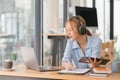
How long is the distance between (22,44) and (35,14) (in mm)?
542

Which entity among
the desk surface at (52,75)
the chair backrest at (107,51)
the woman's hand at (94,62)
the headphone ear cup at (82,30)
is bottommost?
the desk surface at (52,75)

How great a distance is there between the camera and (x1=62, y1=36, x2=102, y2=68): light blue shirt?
8.13 ft

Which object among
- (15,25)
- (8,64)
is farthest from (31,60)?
(15,25)

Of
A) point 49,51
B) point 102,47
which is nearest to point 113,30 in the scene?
point 49,51

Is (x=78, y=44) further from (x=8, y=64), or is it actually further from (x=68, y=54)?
(x=8, y=64)

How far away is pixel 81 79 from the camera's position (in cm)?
196

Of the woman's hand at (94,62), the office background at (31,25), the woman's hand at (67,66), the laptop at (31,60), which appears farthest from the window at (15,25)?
the woman's hand at (94,62)

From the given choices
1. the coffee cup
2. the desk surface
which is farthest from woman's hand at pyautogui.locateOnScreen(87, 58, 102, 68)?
the coffee cup

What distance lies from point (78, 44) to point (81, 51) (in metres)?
→ 0.08

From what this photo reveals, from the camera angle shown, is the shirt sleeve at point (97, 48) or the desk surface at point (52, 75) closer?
the desk surface at point (52, 75)

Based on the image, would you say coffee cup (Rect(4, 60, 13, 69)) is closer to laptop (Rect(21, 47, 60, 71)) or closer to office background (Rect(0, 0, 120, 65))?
laptop (Rect(21, 47, 60, 71))

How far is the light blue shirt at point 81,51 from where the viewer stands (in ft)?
8.13

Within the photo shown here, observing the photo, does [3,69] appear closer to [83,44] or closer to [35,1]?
[83,44]

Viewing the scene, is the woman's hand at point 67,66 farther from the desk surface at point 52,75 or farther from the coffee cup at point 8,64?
the coffee cup at point 8,64
